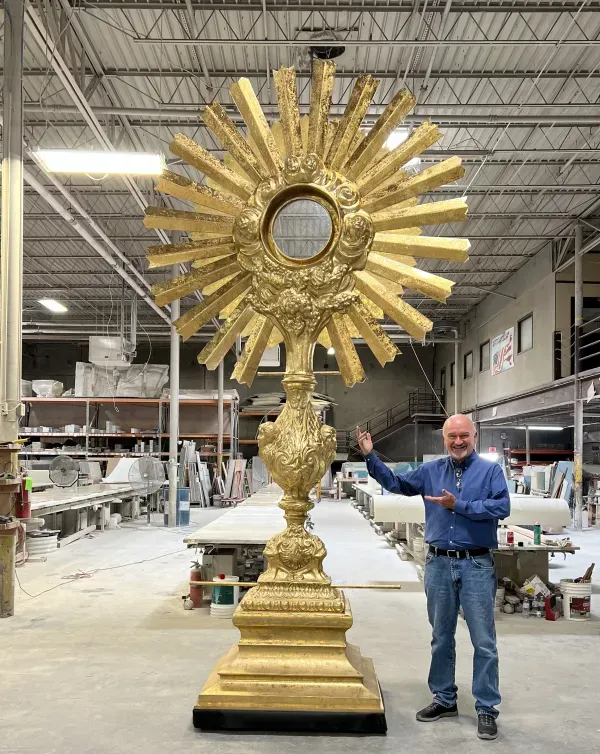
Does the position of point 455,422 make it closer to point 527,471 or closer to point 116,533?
point 116,533

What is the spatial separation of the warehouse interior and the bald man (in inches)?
8.2

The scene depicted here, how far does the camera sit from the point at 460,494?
3598mm

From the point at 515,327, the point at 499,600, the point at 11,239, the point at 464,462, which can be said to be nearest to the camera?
Answer: the point at 464,462

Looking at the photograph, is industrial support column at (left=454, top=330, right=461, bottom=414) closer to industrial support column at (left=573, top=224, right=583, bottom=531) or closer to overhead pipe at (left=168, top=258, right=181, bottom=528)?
industrial support column at (left=573, top=224, right=583, bottom=531)

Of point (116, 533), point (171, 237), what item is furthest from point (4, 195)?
point (171, 237)

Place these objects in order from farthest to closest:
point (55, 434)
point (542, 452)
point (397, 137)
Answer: point (542, 452), point (55, 434), point (397, 137)

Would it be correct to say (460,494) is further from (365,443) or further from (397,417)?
(397,417)

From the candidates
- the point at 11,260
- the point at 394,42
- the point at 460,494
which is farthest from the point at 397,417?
the point at 460,494

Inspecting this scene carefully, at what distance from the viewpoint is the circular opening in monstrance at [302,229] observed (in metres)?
3.46

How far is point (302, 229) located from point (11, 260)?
396 cm

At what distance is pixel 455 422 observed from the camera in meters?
3.68

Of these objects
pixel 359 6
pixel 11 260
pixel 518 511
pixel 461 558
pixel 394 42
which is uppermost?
pixel 359 6

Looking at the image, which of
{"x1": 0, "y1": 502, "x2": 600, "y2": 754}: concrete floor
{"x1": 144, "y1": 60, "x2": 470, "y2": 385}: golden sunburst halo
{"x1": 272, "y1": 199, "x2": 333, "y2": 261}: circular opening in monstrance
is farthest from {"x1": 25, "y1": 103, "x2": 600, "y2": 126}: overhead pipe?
{"x1": 272, "y1": 199, "x2": 333, "y2": 261}: circular opening in monstrance

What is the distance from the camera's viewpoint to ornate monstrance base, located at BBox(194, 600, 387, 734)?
3.23 metres
